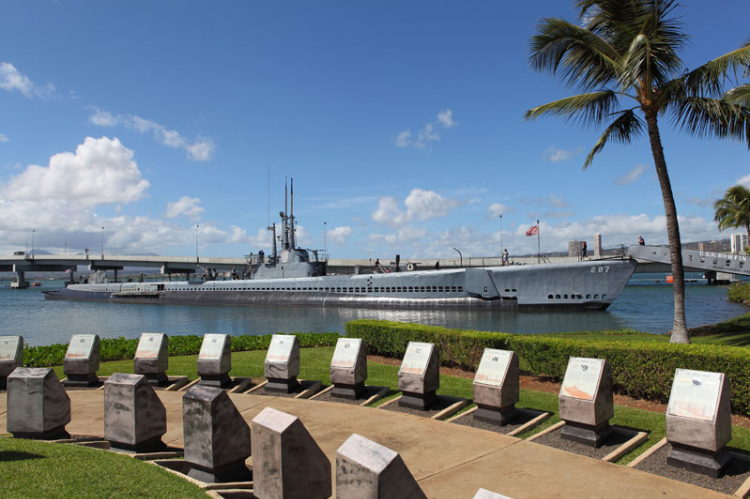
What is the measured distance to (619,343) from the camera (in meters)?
8.73

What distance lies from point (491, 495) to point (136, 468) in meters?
3.37

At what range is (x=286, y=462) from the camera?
3658 millimetres

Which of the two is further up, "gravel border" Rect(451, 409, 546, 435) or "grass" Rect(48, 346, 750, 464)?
"gravel border" Rect(451, 409, 546, 435)

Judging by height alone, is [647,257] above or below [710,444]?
above

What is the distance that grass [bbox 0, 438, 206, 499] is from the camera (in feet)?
12.0

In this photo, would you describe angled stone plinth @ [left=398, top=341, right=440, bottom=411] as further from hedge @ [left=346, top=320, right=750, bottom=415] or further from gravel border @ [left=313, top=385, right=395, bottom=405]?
hedge @ [left=346, top=320, right=750, bottom=415]

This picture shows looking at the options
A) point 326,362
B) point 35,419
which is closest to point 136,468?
point 35,419

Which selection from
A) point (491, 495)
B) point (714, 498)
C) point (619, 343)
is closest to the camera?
point (491, 495)

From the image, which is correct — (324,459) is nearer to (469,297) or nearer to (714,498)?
(714,498)

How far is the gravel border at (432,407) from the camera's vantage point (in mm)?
6922

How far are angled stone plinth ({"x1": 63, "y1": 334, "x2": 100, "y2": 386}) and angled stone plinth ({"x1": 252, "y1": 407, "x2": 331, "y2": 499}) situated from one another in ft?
22.5

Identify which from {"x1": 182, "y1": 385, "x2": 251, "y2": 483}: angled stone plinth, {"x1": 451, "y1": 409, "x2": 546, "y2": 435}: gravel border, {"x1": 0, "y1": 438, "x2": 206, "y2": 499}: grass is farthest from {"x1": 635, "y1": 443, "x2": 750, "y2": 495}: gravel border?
{"x1": 0, "y1": 438, "x2": 206, "y2": 499}: grass

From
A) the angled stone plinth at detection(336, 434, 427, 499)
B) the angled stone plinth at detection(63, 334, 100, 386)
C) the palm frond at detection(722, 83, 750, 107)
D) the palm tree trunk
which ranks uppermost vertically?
the palm frond at detection(722, 83, 750, 107)

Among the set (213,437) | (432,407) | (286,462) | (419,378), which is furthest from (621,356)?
(213,437)
